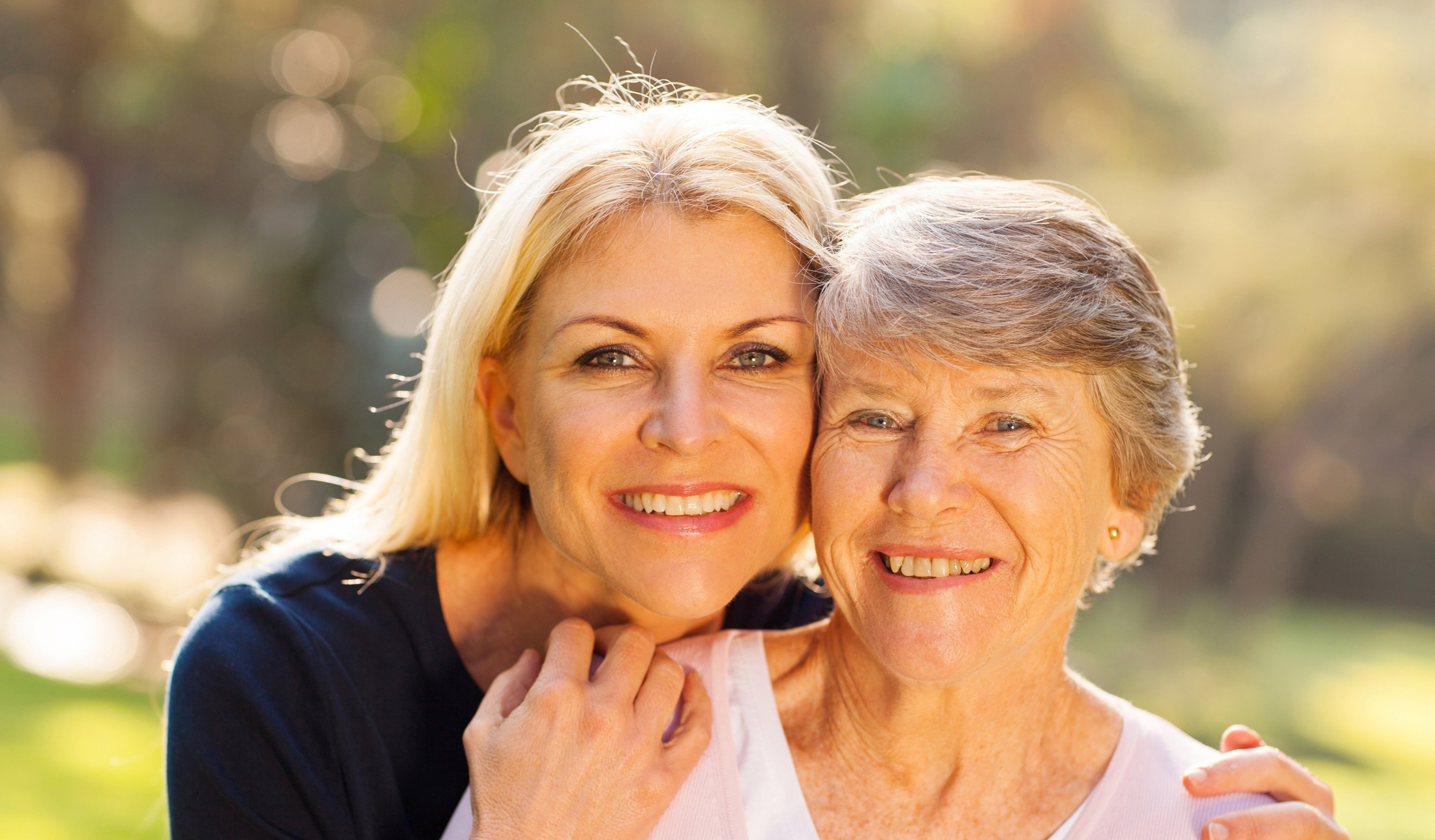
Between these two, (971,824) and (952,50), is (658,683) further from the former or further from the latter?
(952,50)

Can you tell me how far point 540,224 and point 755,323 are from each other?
529 mm

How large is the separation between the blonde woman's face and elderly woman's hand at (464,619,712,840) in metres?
0.17

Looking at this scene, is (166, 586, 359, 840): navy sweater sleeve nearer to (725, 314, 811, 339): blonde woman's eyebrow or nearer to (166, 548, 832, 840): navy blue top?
(166, 548, 832, 840): navy blue top

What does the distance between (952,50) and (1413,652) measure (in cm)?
1479

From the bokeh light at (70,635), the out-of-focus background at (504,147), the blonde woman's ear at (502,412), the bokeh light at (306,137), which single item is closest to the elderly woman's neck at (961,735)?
the blonde woman's ear at (502,412)

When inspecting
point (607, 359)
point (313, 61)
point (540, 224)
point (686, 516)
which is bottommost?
point (686, 516)

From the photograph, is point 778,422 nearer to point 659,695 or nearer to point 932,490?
point 932,490

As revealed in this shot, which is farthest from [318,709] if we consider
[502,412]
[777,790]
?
[777,790]

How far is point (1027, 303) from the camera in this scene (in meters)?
2.09

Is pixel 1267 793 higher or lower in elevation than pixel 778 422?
lower

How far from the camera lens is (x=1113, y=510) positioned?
2365 mm

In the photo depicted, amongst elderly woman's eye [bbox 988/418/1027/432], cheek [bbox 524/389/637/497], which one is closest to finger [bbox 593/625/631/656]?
cheek [bbox 524/389/637/497]

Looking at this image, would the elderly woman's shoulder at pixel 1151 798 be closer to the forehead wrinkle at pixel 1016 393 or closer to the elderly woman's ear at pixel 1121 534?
the elderly woman's ear at pixel 1121 534

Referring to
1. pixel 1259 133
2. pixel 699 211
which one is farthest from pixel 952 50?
pixel 699 211
